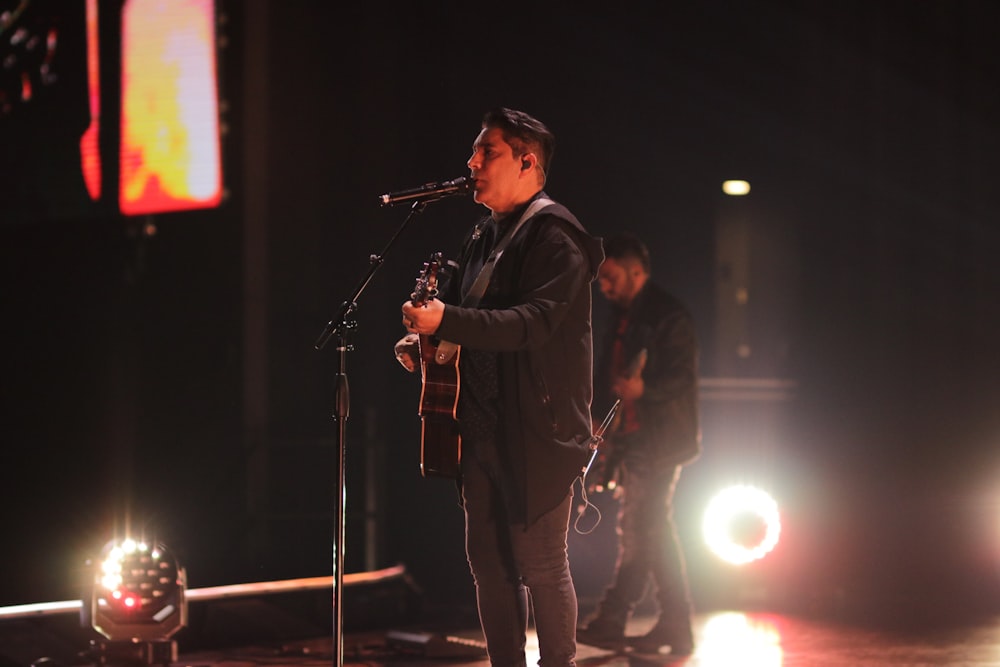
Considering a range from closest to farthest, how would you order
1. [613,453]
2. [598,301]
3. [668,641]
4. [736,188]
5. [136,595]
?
1. [136,595]
2. [668,641]
3. [613,453]
4. [598,301]
5. [736,188]

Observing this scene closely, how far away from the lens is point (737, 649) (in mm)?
5148

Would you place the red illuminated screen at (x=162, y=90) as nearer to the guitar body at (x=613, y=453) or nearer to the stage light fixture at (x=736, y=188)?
the guitar body at (x=613, y=453)

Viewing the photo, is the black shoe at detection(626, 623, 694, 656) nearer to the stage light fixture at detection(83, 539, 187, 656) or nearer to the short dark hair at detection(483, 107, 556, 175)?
the stage light fixture at detection(83, 539, 187, 656)

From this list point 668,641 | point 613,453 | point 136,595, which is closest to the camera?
point 136,595

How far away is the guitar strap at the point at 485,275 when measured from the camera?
3315mm

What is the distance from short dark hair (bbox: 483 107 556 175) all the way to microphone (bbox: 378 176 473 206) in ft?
0.49

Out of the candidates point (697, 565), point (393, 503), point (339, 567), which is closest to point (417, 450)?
point (393, 503)

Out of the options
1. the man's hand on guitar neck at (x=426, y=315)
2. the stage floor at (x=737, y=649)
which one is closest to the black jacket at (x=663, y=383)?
the stage floor at (x=737, y=649)

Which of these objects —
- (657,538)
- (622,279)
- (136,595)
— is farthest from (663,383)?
(136,595)

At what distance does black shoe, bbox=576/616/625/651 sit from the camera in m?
5.25

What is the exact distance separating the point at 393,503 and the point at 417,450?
285mm

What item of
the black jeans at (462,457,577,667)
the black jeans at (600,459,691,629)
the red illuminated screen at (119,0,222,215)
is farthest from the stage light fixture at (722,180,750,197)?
the black jeans at (462,457,577,667)

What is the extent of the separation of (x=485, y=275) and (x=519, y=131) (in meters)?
0.37

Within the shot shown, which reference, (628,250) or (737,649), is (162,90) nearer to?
(628,250)
